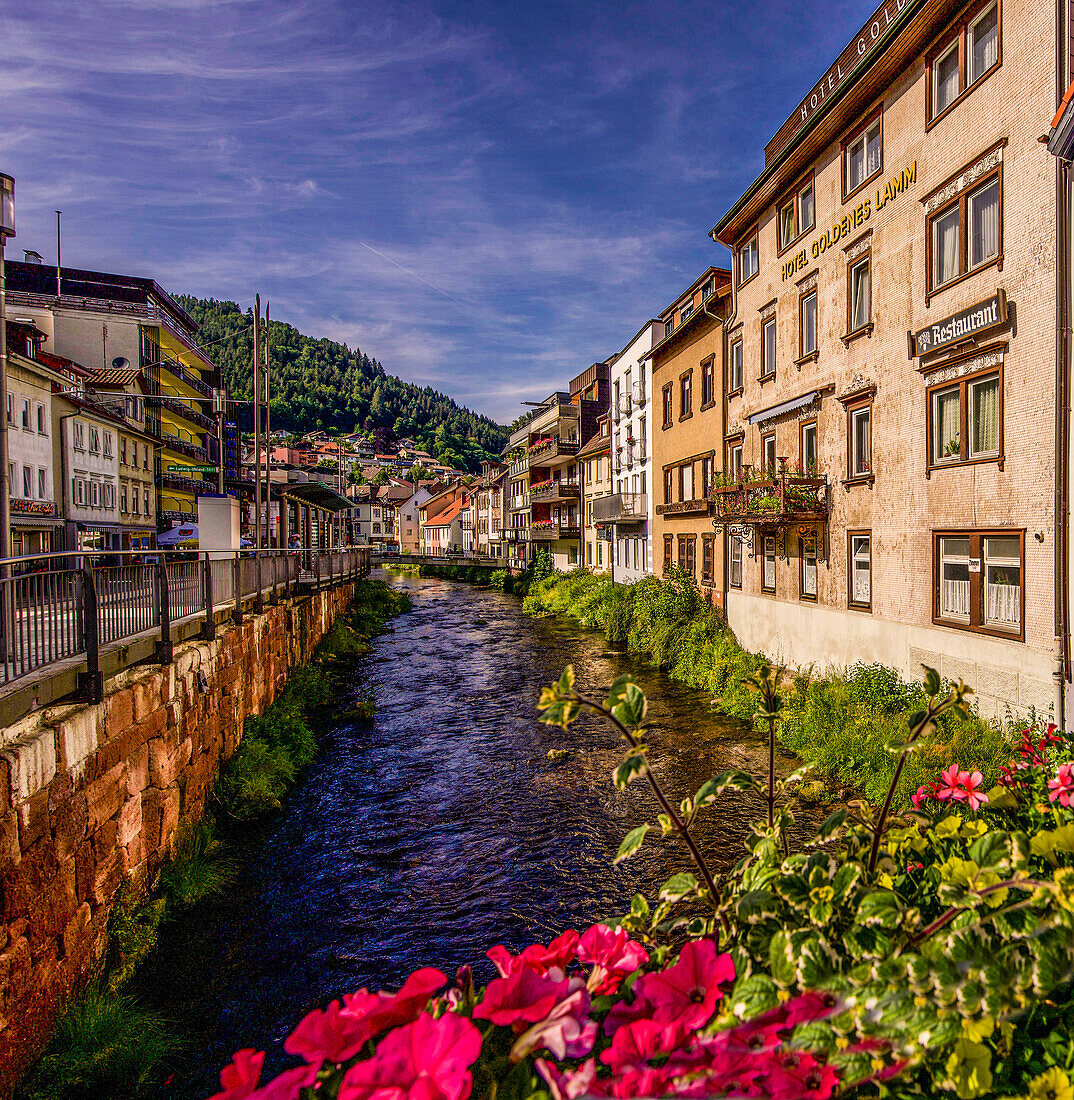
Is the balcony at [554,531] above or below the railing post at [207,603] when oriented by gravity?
above

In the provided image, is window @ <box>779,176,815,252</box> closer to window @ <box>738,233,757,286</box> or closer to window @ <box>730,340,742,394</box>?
window @ <box>738,233,757,286</box>

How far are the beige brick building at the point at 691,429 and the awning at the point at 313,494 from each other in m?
13.8

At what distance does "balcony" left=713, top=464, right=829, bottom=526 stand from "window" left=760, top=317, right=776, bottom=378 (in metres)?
3.46

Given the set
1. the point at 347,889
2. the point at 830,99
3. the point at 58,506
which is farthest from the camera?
the point at 58,506

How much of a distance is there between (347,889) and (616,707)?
7.59 meters

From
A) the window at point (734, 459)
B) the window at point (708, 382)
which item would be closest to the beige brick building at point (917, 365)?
the window at point (734, 459)

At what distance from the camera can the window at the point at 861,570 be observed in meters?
13.6

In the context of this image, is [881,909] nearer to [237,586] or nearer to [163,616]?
[163,616]

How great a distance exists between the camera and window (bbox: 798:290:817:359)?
16.0 meters

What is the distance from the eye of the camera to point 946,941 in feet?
4.99

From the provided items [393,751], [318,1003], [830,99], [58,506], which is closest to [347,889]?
[318,1003]

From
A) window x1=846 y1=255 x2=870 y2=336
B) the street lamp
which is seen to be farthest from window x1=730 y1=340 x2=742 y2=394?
the street lamp

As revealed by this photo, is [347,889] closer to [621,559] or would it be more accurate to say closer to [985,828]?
[985,828]

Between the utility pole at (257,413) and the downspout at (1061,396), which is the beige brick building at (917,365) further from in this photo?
the utility pole at (257,413)
